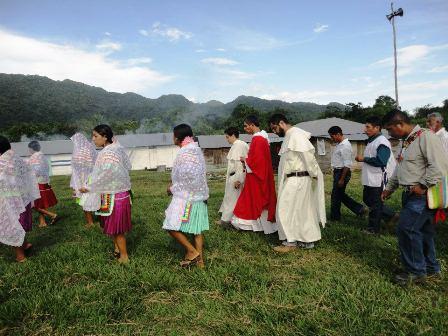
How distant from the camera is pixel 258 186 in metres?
5.96

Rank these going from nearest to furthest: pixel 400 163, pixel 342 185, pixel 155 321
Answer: pixel 155 321 < pixel 400 163 < pixel 342 185

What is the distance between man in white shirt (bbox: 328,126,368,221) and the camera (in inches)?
265

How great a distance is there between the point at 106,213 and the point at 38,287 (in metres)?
1.16

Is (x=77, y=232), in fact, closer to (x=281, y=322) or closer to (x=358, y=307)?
(x=281, y=322)

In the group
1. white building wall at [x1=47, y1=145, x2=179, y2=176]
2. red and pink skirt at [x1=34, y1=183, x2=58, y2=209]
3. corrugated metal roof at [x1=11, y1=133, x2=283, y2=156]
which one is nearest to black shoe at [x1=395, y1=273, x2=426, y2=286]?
red and pink skirt at [x1=34, y1=183, x2=58, y2=209]

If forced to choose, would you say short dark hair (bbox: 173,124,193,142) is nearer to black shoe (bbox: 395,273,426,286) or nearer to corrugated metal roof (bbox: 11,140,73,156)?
black shoe (bbox: 395,273,426,286)

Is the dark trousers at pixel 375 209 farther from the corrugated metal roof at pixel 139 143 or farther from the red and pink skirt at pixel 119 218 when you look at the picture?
the corrugated metal roof at pixel 139 143

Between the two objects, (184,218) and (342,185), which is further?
(342,185)

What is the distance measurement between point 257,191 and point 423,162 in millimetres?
2834

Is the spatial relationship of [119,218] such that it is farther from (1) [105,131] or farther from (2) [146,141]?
(2) [146,141]

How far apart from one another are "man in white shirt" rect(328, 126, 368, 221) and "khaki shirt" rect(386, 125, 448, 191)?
2901 millimetres

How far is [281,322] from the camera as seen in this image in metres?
3.12

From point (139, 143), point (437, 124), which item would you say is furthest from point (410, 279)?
point (139, 143)

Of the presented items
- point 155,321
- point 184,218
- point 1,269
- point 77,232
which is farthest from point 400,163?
point 77,232
